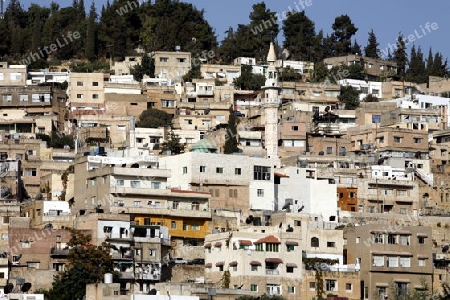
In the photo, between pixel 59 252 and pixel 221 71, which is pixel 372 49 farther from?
pixel 59 252

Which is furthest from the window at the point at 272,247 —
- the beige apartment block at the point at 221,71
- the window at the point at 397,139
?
the beige apartment block at the point at 221,71

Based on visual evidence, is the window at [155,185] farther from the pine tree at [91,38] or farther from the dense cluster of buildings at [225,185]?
the pine tree at [91,38]

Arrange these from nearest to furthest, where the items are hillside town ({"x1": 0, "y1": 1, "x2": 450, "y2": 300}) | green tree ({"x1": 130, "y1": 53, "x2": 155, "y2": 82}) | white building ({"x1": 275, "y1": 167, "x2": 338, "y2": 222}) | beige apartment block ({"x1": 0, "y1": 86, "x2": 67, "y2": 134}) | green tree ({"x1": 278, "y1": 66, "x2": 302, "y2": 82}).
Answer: hillside town ({"x1": 0, "y1": 1, "x2": 450, "y2": 300}), white building ({"x1": 275, "y1": 167, "x2": 338, "y2": 222}), beige apartment block ({"x1": 0, "y1": 86, "x2": 67, "y2": 134}), green tree ({"x1": 130, "y1": 53, "x2": 155, "y2": 82}), green tree ({"x1": 278, "y1": 66, "x2": 302, "y2": 82})

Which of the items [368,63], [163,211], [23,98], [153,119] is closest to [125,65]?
[23,98]

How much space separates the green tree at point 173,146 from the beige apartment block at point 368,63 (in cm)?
2685

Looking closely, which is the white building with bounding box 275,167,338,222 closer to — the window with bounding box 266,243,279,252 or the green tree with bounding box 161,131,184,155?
the green tree with bounding box 161,131,184,155

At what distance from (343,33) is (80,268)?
193 feet

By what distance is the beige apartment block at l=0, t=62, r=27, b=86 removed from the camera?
92375mm

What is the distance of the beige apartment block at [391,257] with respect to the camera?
5919cm

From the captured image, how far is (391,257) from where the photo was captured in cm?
5997

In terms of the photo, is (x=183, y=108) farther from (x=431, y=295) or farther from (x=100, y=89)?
(x=431, y=295)

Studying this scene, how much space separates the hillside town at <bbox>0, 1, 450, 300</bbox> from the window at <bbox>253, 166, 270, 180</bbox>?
0.06 meters

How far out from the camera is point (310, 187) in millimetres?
70000

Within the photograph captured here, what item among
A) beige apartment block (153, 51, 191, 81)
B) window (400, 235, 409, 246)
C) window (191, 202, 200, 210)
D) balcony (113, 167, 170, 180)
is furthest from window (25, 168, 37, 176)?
beige apartment block (153, 51, 191, 81)
